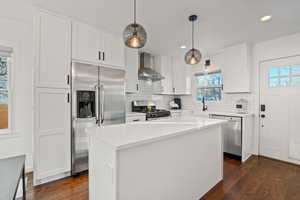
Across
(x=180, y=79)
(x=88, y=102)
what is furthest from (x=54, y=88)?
(x=180, y=79)

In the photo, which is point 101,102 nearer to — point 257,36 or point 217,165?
point 217,165

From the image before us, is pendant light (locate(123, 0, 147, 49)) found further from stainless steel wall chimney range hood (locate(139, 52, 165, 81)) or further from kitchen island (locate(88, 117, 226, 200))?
stainless steel wall chimney range hood (locate(139, 52, 165, 81))

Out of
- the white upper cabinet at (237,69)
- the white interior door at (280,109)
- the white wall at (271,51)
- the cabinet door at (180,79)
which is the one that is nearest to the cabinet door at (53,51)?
the cabinet door at (180,79)

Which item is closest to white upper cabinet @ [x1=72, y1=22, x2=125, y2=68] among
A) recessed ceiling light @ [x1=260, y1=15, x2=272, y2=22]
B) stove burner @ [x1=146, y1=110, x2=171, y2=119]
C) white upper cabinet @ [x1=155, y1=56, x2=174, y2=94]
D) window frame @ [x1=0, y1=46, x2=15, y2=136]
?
window frame @ [x1=0, y1=46, x2=15, y2=136]

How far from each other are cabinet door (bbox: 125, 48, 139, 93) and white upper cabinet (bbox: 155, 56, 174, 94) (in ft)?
3.32

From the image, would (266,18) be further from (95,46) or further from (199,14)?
(95,46)

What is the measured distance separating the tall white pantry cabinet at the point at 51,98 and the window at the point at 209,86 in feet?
12.1

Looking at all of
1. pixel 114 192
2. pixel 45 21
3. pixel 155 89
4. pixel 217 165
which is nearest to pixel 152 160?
pixel 114 192

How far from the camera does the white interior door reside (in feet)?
9.98

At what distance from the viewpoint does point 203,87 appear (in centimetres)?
464

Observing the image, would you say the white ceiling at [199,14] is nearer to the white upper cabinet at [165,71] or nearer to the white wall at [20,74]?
the white wall at [20,74]

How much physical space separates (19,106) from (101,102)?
1400 mm

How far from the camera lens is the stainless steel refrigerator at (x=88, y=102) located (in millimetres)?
2506

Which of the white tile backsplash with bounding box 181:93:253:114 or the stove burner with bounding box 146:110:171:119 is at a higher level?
the white tile backsplash with bounding box 181:93:253:114
